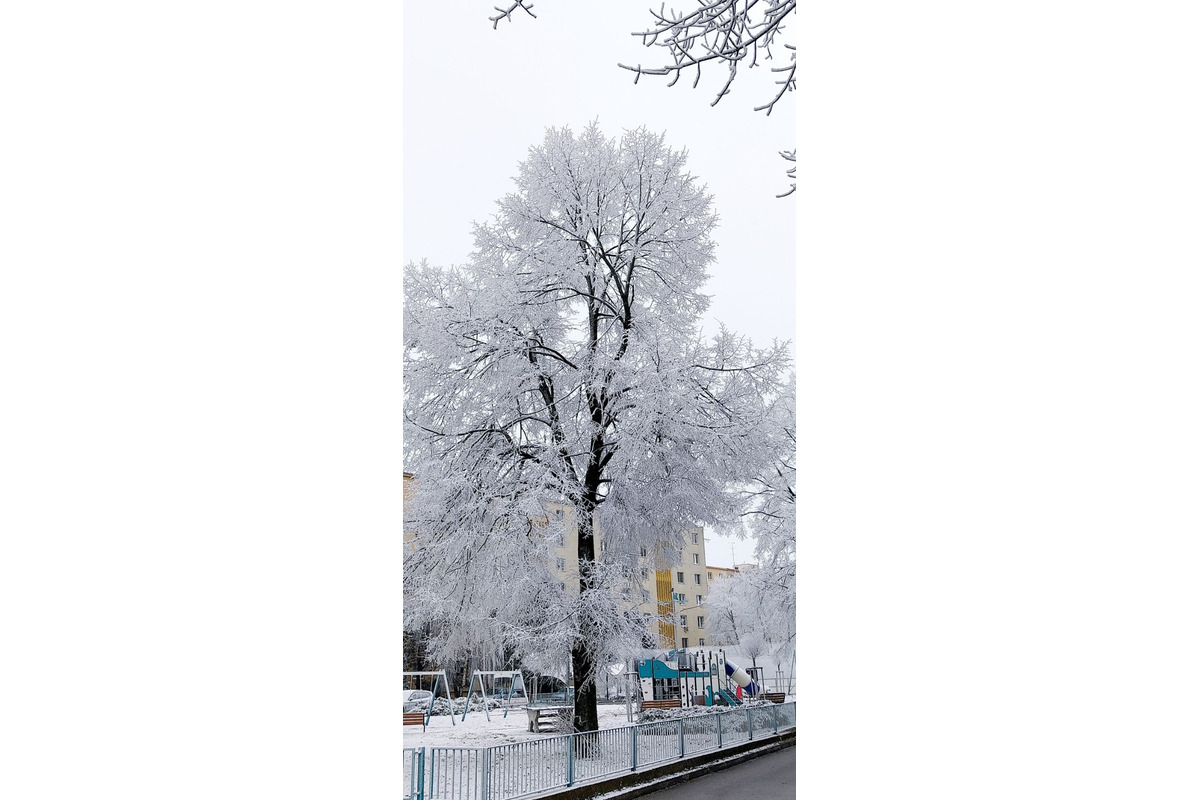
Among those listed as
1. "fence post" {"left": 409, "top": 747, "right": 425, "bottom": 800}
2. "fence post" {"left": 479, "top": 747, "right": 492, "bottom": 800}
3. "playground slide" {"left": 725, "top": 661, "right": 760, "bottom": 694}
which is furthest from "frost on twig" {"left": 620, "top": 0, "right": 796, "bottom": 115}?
"playground slide" {"left": 725, "top": 661, "right": 760, "bottom": 694}

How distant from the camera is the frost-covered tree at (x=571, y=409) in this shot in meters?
3.87

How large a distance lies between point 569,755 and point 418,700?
2.19 ft

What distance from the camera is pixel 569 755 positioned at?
373 cm

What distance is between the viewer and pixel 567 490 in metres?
3.96

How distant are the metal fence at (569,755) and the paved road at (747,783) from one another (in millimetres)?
129

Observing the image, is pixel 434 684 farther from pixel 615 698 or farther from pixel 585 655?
pixel 615 698

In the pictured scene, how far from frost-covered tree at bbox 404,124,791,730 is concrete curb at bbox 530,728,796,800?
0.27m

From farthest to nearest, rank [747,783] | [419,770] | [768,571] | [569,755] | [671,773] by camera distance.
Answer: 1. [671,773]
2. [747,783]
3. [768,571]
4. [569,755]
5. [419,770]

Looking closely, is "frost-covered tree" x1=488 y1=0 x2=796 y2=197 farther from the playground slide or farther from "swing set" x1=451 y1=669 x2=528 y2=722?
the playground slide

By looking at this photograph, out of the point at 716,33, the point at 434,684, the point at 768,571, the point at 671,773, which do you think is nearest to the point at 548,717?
the point at 434,684
